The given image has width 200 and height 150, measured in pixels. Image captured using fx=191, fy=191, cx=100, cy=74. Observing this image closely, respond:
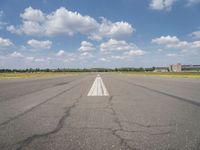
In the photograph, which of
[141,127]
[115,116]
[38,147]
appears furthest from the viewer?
[115,116]

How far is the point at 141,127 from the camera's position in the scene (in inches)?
193

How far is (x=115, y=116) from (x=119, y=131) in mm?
1559

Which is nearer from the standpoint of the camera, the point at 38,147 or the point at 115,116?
the point at 38,147

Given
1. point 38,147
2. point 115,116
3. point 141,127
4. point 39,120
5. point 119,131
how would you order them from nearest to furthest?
point 38,147 < point 119,131 < point 141,127 < point 39,120 < point 115,116

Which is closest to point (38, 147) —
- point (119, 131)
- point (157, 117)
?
point (119, 131)

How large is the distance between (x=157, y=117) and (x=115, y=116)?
131 cm

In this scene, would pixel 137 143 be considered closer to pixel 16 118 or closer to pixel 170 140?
pixel 170 140

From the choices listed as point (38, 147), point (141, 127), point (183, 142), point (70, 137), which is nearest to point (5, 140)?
point (38, 147)

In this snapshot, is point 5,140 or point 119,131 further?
point 119,131

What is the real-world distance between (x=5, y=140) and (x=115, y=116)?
129 inches

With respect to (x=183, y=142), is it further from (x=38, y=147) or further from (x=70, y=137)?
(x=38, y=147)

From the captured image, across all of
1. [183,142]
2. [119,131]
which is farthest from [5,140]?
[183,142]

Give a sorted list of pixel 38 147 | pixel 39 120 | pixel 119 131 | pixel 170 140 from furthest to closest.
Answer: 1. pixel 39 120
2. pixel 119 131
3. pixel 170 140
4. pixel 38 147

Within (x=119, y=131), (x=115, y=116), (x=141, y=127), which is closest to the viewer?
(x=119, y=131)
